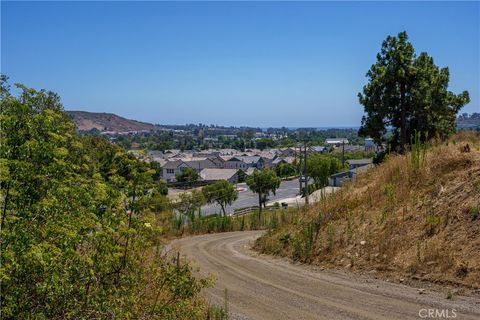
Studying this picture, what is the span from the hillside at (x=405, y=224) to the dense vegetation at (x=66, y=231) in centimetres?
623

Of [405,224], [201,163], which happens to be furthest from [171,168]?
[405,224]

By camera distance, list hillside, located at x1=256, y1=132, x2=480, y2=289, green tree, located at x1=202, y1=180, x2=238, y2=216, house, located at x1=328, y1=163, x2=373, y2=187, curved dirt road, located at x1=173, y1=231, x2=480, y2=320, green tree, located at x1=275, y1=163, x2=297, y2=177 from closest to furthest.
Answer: curved dirt road, located at x1=173, y1=231, x2=480, y2=320
hillside, located at x1=256, y1=132, x2=480, y2=289
house, located at x1=328, y1=163, x2=373, y2=187
green tree, located at x1=202, y1=180, x2=238, y2=216
green tree, located at x1=275, y1=163, x2=297, y2=177

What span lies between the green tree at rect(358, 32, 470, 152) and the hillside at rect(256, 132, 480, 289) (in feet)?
20.6

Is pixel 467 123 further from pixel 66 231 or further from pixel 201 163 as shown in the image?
pixel 66 231

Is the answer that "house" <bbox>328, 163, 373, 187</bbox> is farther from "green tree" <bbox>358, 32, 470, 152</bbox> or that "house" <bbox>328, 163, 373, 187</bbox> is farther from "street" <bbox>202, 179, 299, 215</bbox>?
"street" <bbox>202, 179, 299, 215</bbox>

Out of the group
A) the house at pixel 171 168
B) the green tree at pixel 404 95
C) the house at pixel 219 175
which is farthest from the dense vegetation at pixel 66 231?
the house at pixel 171 168

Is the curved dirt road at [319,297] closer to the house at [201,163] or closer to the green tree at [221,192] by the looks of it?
the green tree at [221,192]

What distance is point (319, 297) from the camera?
31.3 ft

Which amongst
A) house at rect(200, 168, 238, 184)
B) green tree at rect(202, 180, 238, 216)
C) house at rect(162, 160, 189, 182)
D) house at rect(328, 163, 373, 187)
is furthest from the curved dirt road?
house at rect(162, 160, 189, 182)

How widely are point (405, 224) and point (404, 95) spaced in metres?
13.0

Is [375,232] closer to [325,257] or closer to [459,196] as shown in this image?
[325,257]

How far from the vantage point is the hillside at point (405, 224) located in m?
10.1

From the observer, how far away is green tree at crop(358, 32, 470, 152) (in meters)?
22.8

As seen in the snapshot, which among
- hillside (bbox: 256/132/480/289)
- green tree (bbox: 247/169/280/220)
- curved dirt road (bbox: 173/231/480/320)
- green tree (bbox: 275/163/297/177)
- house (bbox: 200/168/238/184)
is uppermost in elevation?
hillside (bbox: 256/132/480/289)
